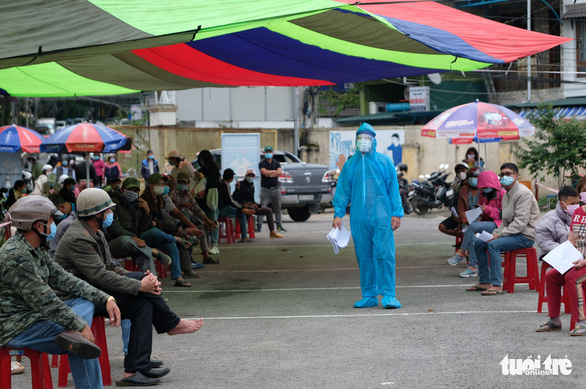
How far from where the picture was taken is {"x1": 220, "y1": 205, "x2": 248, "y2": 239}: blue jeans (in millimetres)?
15758

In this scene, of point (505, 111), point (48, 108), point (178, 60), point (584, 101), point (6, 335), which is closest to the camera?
point (6, 335)

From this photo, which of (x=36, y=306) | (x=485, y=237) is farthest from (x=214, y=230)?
(x=36, y=306)

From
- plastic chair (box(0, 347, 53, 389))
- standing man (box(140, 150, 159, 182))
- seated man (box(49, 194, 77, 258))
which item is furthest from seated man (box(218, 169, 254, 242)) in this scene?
plastic chair (box(0, 347, 53, 389))

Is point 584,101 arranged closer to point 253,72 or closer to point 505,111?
point 505,111

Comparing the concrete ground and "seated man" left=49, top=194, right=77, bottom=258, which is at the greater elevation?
"seated man" left=49, top=194, right=77, bottom=258

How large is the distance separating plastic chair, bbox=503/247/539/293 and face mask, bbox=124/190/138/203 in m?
4.72

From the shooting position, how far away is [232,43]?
11031mm

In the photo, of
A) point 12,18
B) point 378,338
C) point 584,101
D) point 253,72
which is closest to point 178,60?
point 253,72

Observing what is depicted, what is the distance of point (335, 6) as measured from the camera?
27.8 ft

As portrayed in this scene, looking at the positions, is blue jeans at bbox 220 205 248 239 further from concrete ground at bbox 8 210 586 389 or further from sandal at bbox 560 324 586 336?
sandal at bbox 560 324 586 336

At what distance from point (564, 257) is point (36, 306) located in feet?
15.6

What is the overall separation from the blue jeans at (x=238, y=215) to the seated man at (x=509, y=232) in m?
6.99

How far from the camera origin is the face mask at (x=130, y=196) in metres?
9.73

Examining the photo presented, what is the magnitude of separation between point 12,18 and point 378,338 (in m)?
4.68
